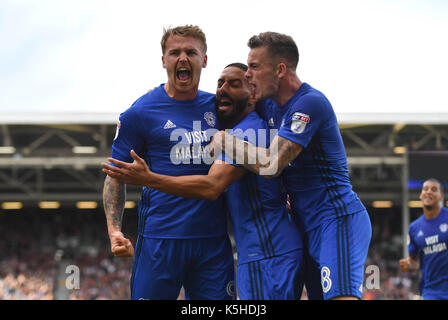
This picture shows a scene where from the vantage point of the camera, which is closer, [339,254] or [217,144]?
[339,254]

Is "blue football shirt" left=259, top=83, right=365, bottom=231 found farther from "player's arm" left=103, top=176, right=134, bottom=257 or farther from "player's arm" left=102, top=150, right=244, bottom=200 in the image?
"player's arm" left=103, top=176, right=134, bottom=257

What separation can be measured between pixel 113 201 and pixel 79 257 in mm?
22782

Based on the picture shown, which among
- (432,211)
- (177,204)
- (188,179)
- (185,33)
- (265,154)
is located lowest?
(432,211)

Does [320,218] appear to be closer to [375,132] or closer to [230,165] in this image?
[230,165]

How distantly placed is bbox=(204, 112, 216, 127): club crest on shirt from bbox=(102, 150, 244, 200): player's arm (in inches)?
16.5

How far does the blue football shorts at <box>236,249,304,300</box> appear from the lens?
12.1 feet

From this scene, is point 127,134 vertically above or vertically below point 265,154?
above

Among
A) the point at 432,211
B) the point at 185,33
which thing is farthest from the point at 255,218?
the point at 432,211

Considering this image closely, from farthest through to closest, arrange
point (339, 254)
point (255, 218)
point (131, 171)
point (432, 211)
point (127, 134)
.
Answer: point (432, 211) < point (127, 134) < point (255, 218) < point (339, 254) < point (131, 171)

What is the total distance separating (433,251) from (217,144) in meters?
5.64

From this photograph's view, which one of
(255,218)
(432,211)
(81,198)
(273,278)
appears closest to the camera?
(273,278)

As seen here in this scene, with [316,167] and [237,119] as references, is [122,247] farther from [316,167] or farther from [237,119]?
[316,167]

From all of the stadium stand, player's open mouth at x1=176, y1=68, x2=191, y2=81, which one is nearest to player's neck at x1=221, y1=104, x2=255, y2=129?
player's open mouth at x1=176, y1=68, x2=191, y2=81

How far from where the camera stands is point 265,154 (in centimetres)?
368
